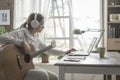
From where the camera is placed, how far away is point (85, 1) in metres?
4.63

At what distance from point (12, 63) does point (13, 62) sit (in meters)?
0.02

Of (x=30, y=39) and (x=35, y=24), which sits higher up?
(x=35, y=24)

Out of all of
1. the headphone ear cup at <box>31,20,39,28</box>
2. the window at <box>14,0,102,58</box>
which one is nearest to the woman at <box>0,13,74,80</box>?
the headphone ear cup at <box>31,20,39,28</box>

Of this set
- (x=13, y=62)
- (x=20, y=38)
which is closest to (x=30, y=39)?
(x=20, y=38)

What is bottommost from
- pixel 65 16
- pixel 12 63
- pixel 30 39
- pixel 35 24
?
pixel 12 63

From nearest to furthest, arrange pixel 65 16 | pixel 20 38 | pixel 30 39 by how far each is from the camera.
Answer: pixel 20 38
pixel 30 39
pixel 65 16

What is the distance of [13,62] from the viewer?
2.46 m

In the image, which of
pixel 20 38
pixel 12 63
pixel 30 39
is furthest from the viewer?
pixel 30 39

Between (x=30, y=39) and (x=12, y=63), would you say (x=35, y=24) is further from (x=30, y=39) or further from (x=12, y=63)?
(x=12, y=63)

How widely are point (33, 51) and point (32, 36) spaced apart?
1.07ft

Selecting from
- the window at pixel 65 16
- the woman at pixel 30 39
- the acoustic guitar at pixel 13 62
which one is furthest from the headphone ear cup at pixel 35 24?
the window at pixel 65 16

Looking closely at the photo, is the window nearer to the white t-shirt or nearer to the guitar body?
the white t-shirt

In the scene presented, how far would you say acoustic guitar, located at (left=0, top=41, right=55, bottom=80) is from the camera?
232 centimetres

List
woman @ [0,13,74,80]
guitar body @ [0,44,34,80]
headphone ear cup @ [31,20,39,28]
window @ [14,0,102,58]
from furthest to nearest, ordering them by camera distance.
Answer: window @ [14,0,102,58]
headphone ear cup @ [31,20,39,28]
woman @ [0,13,74,80]
guitar body @ [0,44,34,80]
